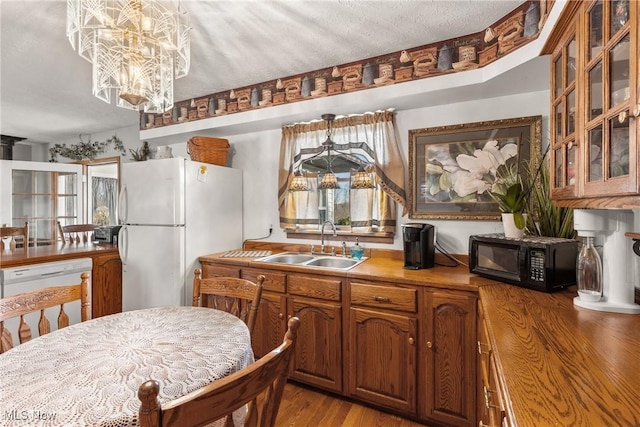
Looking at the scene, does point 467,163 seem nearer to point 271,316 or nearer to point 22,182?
point 271,316

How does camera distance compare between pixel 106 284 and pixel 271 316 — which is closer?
pixel 271 316

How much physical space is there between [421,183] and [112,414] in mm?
2233

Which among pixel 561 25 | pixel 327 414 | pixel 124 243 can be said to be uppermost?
pixel 561 25

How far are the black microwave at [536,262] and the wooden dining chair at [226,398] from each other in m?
1.31

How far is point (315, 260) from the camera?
8.40 ft

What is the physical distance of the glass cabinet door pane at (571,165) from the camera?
49.1 inches

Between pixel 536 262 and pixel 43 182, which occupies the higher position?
Result: pixel 43 182

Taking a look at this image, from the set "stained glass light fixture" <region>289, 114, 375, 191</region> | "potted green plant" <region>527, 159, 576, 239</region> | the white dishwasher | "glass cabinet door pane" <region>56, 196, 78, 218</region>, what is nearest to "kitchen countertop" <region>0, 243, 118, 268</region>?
the white dishwasher

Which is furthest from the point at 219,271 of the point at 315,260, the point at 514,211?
the point at 514,211

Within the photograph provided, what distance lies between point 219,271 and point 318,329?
1.01 meters

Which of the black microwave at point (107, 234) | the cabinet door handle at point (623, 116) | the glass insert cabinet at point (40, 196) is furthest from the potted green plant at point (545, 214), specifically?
the glass insert cabinet at point (40, 196)

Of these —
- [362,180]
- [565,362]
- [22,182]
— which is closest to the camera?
[565,362]

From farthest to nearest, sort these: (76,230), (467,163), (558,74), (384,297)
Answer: (76,230), (467,163), (384,297), (558,74)

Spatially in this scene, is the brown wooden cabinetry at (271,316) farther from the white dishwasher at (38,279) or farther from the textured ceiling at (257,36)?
the white dishwasher at (38,279)
